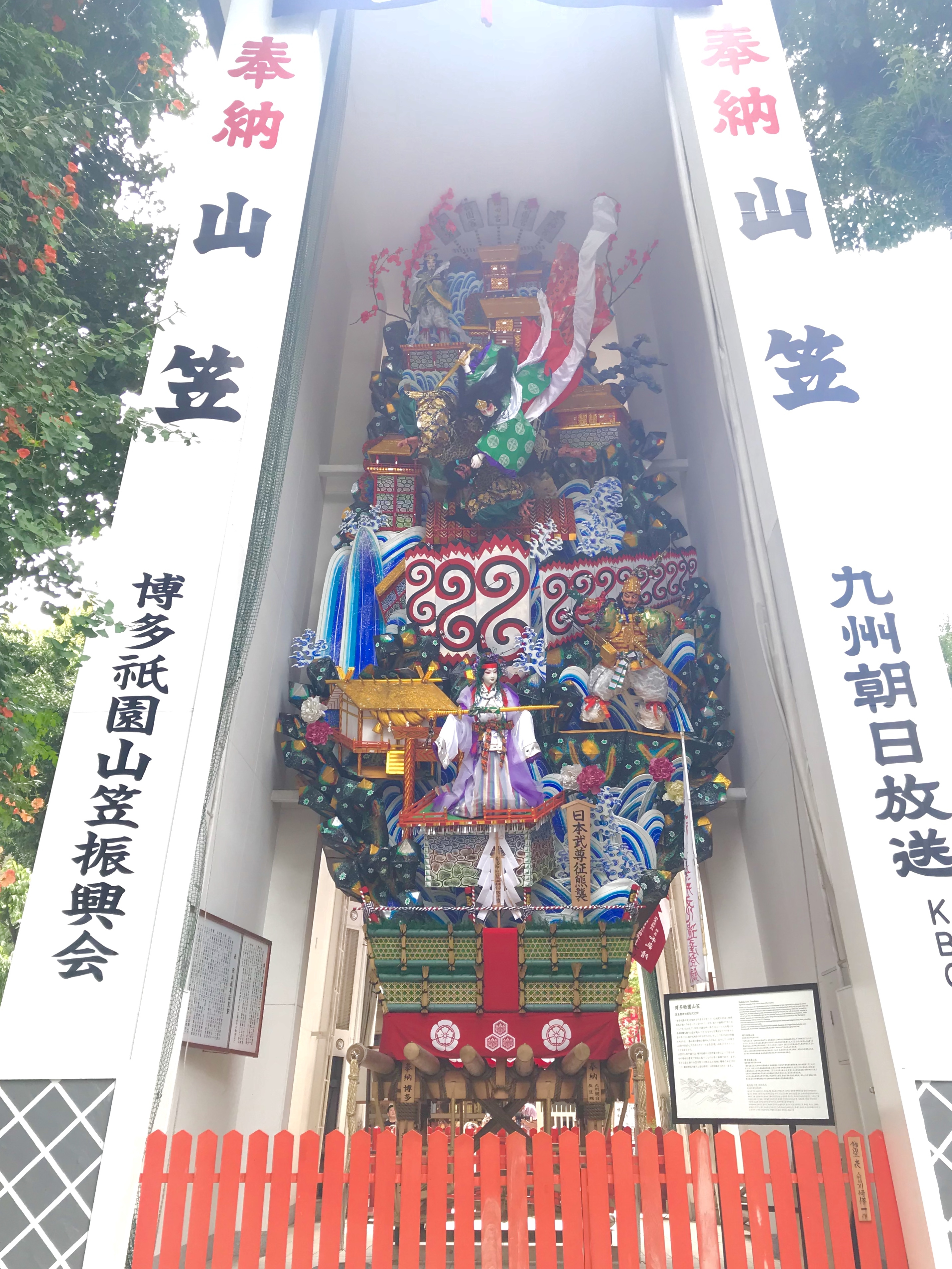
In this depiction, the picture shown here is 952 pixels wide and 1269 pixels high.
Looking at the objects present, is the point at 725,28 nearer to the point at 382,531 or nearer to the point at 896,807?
the point at 382,531

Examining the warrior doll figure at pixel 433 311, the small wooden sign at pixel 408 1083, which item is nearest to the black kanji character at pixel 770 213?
the warrior doll figure at pixel 433 311

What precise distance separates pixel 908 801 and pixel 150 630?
3.01 meters

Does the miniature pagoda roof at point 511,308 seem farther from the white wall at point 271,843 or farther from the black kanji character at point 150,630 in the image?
the black kanji character at point 150,630

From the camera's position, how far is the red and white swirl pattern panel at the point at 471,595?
6668mm

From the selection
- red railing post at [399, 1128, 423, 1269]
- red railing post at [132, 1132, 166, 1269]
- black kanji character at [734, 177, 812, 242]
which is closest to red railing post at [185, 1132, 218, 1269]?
red railing post at [132, 1132, 166, 1269]

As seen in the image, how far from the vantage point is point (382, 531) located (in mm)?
7227

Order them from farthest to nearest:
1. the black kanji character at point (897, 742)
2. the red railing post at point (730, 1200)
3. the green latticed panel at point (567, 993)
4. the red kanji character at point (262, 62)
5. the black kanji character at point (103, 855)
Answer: the green latticed panel at point (567, 993) → the red kanji character at point (262, 62) → the black kanji character at point (897, 742) → the black kanji character at point (103, 855) → the red railing post at point (730, 1200)

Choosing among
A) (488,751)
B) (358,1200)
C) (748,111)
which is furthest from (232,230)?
(358,1200)

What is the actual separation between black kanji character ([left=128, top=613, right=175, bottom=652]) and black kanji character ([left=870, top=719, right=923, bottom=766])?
9.19 ft

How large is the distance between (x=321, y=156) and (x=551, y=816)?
438 centimetres

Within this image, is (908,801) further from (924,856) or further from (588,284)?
(588,284)

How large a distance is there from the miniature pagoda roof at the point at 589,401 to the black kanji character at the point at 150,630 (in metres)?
4.57

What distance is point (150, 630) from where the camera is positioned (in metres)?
3.76

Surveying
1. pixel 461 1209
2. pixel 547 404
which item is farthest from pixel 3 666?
pixel 547 404
